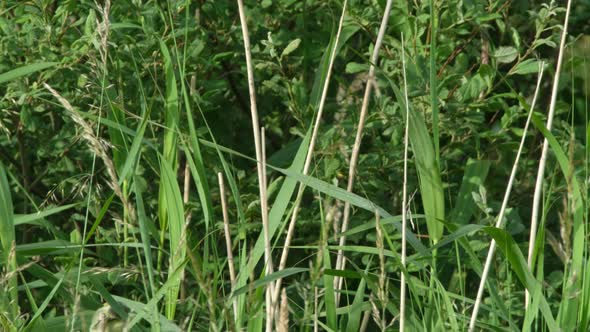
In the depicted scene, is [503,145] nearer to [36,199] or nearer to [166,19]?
[166,19]

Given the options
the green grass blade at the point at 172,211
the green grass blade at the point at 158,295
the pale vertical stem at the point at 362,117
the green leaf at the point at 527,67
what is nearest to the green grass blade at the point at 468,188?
the green leaf at the point at 527,67

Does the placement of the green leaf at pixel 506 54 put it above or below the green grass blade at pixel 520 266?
above

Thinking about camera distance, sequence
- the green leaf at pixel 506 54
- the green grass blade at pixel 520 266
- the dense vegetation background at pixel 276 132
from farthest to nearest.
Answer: the green leaf at pixel 506 54 < the dense vegetation background at pixel 276 132 < the green grass blade at pixel 520 266

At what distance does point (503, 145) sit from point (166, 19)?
0.93 metres

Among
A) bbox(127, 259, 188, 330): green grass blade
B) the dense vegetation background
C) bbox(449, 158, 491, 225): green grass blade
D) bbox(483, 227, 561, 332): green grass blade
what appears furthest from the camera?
bbox(449, 158, 491, 225): green grass blade

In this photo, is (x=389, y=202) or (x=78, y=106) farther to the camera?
(x=389, y=202)

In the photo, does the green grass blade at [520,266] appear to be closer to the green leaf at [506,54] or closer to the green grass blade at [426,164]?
the green grass blade at [426,164]

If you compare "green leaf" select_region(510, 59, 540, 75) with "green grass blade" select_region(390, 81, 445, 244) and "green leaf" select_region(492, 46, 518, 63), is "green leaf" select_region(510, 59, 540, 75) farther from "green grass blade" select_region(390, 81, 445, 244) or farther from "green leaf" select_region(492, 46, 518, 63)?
"green grass blade" select_region(390, 81, 445, 244)

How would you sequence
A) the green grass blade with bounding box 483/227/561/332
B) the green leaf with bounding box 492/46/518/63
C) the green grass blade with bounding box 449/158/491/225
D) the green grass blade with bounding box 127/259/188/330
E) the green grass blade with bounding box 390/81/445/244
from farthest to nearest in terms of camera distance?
the green leaf with bounding box 492/46/518/63, the green grass blade with bounding box 449/158/491/225, the green grass blade with bounding box 390/81/445/244, the green grass blade with bounding box 483/227/561/332, the green grass blade with bounding box 127/259/188/330

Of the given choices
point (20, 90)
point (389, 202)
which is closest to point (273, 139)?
point (389, 202)

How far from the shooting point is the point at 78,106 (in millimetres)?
2344

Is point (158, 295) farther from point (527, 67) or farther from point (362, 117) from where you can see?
point (527, 67)

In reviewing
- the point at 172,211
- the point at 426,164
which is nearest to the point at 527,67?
the point at 426,164

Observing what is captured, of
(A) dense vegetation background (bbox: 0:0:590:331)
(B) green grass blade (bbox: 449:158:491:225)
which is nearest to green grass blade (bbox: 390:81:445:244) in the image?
(A) dense vegetation background (bbox: 0:0:590:331)
